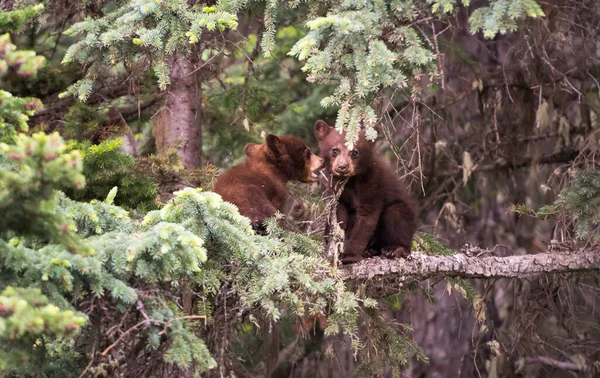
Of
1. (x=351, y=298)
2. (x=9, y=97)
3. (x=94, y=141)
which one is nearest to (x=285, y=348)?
(x=94, y=141)

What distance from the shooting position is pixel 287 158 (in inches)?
253

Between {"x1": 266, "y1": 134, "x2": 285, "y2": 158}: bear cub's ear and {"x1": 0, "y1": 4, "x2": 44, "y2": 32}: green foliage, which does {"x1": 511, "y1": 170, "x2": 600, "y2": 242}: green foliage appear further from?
{"x1": 0, "y1": 4, "x2": 44, "y2": 32}: green foliage

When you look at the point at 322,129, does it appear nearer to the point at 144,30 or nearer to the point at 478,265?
the point at 478,265

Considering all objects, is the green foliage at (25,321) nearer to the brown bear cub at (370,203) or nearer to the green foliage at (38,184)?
the green foliage at (38,184)

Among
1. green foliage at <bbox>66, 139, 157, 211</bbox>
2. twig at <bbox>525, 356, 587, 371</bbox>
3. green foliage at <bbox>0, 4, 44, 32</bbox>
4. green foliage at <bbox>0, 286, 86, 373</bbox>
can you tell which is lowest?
twig at <bbox>525, 356, 587, 371</bbox>

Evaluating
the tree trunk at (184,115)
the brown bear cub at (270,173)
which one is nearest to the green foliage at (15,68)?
the brown bear cub at (270,173)

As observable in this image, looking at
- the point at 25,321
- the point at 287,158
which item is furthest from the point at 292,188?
the point at 25,321

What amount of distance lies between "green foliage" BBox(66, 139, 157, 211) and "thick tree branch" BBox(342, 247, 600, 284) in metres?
1.51

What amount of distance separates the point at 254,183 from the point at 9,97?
9.42 feet

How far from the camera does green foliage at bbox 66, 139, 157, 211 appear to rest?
215 inches

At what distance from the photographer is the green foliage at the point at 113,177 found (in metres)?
5.45

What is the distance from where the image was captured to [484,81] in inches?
314

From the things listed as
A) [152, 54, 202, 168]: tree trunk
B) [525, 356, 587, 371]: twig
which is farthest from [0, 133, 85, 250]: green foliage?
[525, 356, 587, 371]: twig

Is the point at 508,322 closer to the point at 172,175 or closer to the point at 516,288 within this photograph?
the point at 516,288
